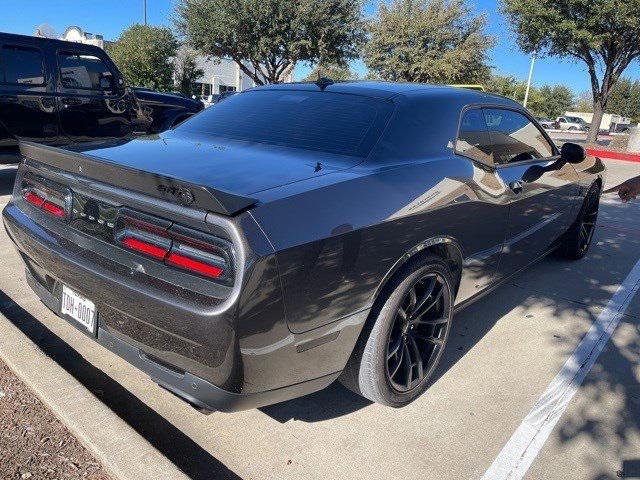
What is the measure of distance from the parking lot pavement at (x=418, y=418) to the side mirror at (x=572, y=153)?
4.32 feet

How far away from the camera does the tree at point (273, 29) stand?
21.4 m

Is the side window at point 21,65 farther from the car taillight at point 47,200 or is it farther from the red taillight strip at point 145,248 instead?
the red taillight strip at point 145,248

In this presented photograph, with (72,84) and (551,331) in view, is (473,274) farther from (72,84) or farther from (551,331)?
(72,84)

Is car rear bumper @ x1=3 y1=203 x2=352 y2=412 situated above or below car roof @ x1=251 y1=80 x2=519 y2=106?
below

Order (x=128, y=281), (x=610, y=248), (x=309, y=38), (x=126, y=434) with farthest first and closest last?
(x=309, y=38) < (x=610, y=248) < (x=126, y=434) < (x=128, y=281)

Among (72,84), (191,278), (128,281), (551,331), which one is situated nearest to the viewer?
(191,278)

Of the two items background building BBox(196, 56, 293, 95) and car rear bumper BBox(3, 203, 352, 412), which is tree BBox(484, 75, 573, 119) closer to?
background building BBox(196, 56, 293, 95)

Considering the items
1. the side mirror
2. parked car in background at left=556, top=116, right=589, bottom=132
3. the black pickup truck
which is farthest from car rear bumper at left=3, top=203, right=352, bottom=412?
parked car in background at left=556, top=116, right=589, bottom=132

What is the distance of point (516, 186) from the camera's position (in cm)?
318

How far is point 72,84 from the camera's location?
688 cm

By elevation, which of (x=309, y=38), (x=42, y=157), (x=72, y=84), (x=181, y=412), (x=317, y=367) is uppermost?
(x=309, y=38)

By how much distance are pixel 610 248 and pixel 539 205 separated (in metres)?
2.80

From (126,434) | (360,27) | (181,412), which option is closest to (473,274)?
(181,412)

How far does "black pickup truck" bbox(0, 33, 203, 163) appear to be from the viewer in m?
6.34
